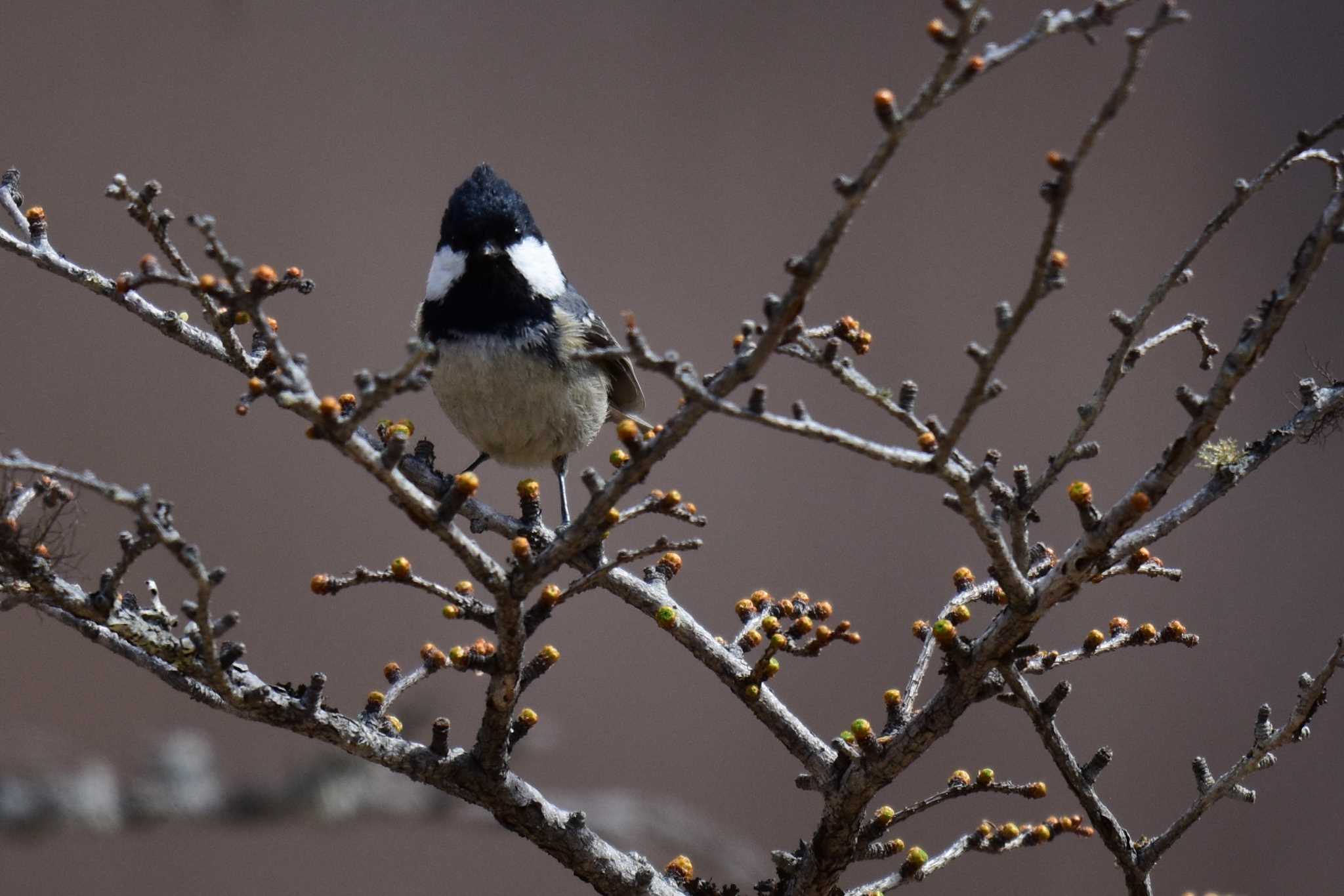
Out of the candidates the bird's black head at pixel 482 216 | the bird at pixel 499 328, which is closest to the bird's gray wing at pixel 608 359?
the bird at pixel 499 328

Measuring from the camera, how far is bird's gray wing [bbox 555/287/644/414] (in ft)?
6.93

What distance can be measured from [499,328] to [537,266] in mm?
149

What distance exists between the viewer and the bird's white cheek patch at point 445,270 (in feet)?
6.57

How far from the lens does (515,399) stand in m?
2.00

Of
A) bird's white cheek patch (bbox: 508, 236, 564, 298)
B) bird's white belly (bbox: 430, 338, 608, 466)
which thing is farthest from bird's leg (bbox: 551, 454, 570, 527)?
bird's white cheek patch (bbox: 508, 236, 564, 298)

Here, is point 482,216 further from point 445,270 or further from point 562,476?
point 562,476

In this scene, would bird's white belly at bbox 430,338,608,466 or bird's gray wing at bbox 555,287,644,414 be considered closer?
bird's white belly at bbox 430,338,608,466

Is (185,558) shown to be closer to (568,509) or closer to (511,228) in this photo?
(511,228)

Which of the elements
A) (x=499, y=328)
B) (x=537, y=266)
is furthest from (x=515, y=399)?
(x=537, y=266)

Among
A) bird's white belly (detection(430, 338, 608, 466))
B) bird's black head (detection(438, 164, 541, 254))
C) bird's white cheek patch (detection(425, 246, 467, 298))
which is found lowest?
bird's white belly (detection(430, 338, 608, 466))

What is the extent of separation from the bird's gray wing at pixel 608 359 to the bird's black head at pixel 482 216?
0.50ft

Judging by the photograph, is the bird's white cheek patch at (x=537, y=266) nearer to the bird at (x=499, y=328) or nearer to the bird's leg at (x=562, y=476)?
the bird at (x=499, y=328)

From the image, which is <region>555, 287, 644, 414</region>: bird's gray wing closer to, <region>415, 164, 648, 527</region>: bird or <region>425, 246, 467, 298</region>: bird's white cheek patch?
<region>415, 164, 648, 527</region>: bird

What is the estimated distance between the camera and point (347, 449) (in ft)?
3.52
